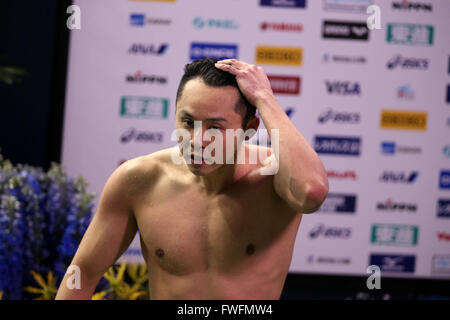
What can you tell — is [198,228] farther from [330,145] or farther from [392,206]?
[392,206]

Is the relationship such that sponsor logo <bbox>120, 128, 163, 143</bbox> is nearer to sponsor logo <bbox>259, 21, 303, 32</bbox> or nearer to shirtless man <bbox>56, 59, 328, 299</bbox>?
sponsor logo <bbox>259, 21, 303, 32</bbox>

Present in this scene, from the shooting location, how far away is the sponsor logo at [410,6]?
4.25m

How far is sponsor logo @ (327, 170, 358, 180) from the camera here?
168 inches

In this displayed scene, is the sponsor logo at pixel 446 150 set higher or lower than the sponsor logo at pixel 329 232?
higher

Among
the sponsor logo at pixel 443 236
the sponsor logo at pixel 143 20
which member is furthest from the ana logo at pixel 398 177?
the sponsor logo at pixel 143 20

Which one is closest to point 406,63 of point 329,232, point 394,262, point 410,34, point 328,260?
point 410,34

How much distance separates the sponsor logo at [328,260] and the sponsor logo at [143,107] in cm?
177

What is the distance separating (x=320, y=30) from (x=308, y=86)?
0.49 metres

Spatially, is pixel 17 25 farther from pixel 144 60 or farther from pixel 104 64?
pixel 144 60

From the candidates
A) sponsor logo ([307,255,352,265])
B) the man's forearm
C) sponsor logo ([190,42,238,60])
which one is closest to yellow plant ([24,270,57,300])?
the man's forearm

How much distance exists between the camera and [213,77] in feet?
4.01

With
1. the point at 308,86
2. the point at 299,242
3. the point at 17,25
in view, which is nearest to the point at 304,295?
the point at 299,242

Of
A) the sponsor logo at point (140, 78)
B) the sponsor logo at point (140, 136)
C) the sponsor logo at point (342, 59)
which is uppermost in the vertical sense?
the sponsor logo at point (342, 59)

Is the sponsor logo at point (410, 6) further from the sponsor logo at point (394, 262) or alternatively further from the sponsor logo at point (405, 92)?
the sponsor logo at point (394, 262)
